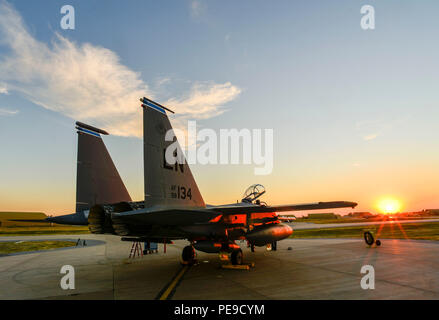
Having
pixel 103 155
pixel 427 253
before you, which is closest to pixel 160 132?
pixel 103 155

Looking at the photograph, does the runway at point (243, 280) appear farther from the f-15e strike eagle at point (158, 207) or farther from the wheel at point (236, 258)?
the f-15e strike eagle at point (158, 207)

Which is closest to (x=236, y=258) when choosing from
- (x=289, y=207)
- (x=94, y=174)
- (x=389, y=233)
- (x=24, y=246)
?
(x=289, y=207)

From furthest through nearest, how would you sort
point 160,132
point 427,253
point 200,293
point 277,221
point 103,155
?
point 277,221 → point 427,253 → point 103,155 → point 160,132 → point 200,293

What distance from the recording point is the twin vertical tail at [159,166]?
27.2 feet

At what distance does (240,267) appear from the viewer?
408 inches

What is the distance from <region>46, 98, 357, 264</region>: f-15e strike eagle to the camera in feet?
27.1

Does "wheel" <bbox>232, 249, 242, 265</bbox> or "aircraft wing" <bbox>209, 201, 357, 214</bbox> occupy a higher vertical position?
"aircraft wing" <bbox>209, 201, 357, 214</bbox>

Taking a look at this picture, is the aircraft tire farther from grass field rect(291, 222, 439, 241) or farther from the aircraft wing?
grass field rect(291, 222, 439, 241)

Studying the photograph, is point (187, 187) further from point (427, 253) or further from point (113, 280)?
point (427, 253)

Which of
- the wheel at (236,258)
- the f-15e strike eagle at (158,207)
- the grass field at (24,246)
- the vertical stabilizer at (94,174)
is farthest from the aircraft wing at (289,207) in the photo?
the grass field at (24,246)

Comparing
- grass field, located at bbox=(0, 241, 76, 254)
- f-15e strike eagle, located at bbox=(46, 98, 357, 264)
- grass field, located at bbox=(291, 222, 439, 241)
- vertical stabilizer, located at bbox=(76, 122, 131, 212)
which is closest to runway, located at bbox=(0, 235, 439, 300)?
f-15e strike eagle, located at bbox=(46, 98, 357, 264)

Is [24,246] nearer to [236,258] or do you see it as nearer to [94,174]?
[94,174]

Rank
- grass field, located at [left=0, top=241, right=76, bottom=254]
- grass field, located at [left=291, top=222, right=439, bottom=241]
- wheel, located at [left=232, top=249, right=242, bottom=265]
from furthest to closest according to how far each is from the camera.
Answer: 1. grass field, located at [left=291, top=222, right=439, bottom=241]
2. grass field, located at [left=0, top=241, right=76, bottom=254]
3. wheel, located at [left=232, top=249, right=242, bottom=265]
